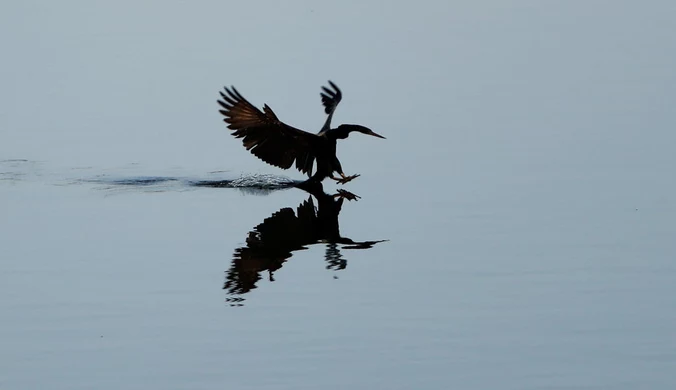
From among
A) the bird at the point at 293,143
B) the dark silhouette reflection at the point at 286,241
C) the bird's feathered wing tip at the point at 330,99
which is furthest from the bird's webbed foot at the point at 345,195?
the bird's feathered wing tip at the point at 330,99

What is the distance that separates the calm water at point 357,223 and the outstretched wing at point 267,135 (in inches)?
14.9

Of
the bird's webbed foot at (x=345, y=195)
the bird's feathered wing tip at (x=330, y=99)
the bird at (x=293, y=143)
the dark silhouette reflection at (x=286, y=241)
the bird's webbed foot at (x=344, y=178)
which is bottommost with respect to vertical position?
the dark silhouette reflection at (x=286, y=241)

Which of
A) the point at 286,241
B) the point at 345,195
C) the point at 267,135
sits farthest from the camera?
the point at 267,135

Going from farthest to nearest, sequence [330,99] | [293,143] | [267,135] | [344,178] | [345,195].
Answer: [330,99], [293,143], [344,178], [267,135], [345,195]

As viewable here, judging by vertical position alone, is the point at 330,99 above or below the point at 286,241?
above

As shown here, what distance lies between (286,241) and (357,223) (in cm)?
95

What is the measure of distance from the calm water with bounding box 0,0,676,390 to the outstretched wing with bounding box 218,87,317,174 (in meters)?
0.38

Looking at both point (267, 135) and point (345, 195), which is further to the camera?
point (267, 135)

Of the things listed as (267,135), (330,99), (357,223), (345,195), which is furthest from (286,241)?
(330,99)

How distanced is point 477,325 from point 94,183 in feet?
20.7

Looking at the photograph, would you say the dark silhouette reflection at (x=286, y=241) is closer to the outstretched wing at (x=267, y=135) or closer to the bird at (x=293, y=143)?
the bird at (x=293, y=143)

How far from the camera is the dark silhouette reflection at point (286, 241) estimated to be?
32.7ft

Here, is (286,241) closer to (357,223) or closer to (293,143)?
(357,223)

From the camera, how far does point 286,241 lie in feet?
37.2
